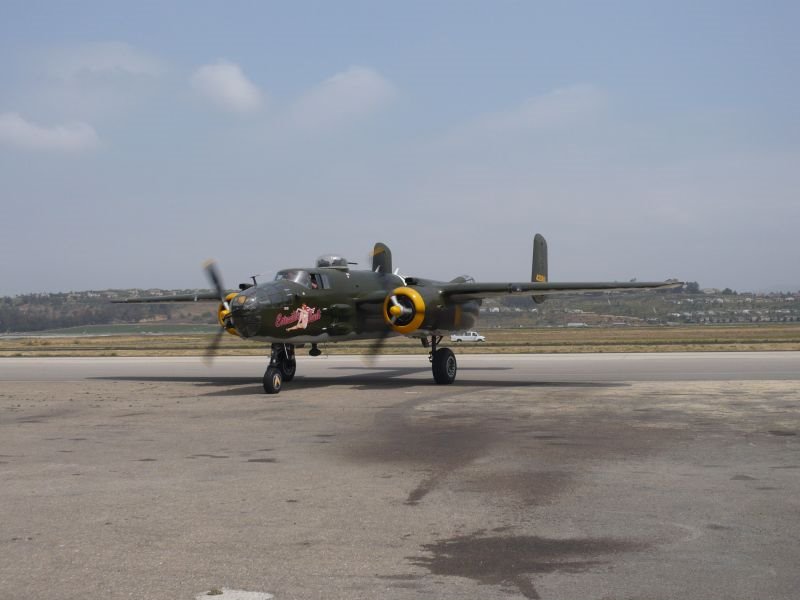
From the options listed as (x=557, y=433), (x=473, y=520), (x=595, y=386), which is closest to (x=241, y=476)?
(x=473, y=520)

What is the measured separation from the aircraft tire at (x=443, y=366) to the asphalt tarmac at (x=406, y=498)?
6028 mm

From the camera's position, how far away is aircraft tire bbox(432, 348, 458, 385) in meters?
28.7

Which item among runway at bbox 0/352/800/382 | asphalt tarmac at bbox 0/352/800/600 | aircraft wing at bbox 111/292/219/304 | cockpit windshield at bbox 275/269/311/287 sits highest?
cockpit windshield at bbox 275/269/311/287

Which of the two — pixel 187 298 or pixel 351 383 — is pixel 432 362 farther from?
pixel 187 298

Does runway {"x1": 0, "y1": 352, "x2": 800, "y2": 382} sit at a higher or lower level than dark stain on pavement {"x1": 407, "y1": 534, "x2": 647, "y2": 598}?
lower

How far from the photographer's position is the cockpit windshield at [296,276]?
2667 centimetres

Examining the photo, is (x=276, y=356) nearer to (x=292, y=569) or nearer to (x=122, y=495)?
(x=122, y=495)

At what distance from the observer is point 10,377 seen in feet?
114

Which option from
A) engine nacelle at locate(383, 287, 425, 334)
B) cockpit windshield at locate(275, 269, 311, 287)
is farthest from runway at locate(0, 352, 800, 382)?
cockpit windshield at locate(275, 269, 311, 287)

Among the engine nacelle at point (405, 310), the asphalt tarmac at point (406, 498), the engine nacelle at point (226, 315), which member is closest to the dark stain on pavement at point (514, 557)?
the asphalt tarmac at point (406, 498)

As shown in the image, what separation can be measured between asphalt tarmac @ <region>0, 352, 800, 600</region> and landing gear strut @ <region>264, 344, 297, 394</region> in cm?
308

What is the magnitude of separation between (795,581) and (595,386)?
2013 cm

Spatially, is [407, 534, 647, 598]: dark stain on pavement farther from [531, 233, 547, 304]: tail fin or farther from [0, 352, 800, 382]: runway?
[531, 233, 547, 304]: tail fin

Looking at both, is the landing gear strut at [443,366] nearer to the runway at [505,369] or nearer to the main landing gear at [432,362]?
the main landing gear at [432,362]
